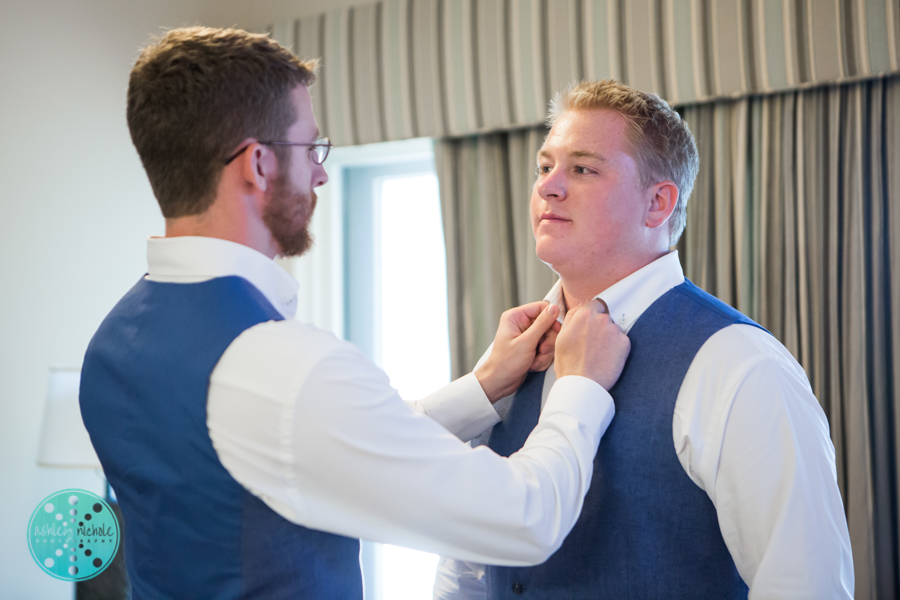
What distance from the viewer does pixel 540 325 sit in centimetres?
139

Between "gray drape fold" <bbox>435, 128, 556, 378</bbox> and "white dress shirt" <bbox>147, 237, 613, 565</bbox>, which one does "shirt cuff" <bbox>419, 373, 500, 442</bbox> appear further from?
"gray drape fold" <bbox>435, 128, 556, 378</bbox>

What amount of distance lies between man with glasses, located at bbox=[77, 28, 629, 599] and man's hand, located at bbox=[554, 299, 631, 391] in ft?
0.35

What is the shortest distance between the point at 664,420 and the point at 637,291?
274 millimetres

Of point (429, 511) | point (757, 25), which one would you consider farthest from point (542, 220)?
point (757, 25)

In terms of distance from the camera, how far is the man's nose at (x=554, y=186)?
→ 1375 mm

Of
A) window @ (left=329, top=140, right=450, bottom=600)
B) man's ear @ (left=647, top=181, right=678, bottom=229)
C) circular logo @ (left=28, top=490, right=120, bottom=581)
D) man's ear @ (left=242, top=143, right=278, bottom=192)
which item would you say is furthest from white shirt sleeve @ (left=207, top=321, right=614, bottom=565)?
window @ (left=329, top=140, right=450, bottom=600)

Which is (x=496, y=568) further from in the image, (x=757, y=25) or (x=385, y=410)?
(x=757, y=25)

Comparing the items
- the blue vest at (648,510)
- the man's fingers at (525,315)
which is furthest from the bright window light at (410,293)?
the blue vest at (648,510)

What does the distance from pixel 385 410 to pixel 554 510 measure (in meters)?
0.27

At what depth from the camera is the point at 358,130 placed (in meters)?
2.96

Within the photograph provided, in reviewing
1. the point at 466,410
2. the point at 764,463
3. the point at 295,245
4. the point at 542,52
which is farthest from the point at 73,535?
the point at 542,52

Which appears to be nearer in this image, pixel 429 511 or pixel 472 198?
pixel 429 511

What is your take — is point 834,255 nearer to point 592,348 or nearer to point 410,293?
point 592,348

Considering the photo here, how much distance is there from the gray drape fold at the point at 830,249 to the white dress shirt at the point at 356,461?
61.2 inches
